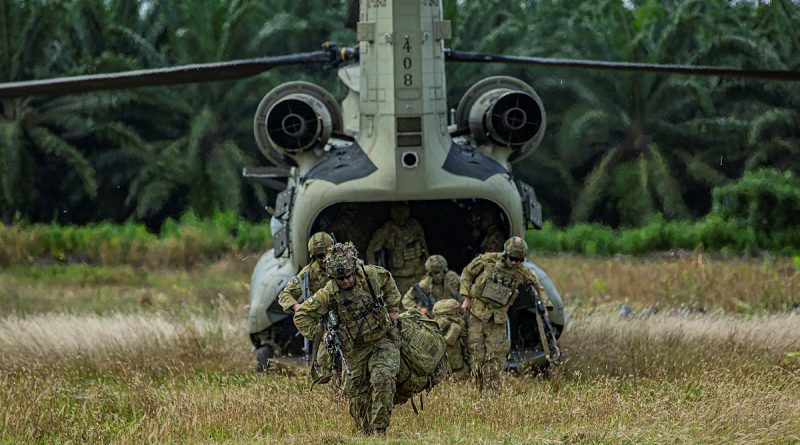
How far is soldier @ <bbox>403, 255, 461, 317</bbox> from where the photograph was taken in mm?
13938

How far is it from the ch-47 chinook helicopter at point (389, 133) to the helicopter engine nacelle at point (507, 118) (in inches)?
0.5

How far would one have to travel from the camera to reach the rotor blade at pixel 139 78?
41.7ft

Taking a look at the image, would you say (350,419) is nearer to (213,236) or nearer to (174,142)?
(213,236)

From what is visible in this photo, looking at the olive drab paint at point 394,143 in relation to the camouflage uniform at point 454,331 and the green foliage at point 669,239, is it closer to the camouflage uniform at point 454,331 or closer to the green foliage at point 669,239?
the camouflage uniform at point 454,331

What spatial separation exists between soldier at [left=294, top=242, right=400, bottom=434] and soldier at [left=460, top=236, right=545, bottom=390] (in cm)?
272

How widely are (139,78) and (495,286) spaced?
382 cm

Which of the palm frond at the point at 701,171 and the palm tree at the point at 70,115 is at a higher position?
the palm tree at the point at 70,115

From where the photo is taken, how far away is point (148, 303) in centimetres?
2225

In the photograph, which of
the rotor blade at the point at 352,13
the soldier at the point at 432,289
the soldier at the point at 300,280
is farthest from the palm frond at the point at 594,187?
the soldier at the point at 300,280

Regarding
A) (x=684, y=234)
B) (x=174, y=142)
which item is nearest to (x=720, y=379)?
(x=684, y=234)

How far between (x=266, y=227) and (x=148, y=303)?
7946mm

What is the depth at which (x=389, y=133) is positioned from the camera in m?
13.9

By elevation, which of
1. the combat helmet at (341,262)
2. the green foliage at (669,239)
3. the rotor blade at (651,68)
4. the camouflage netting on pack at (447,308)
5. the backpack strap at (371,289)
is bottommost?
the green foliage at (669,239)

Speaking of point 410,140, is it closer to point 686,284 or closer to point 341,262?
point 341,262
